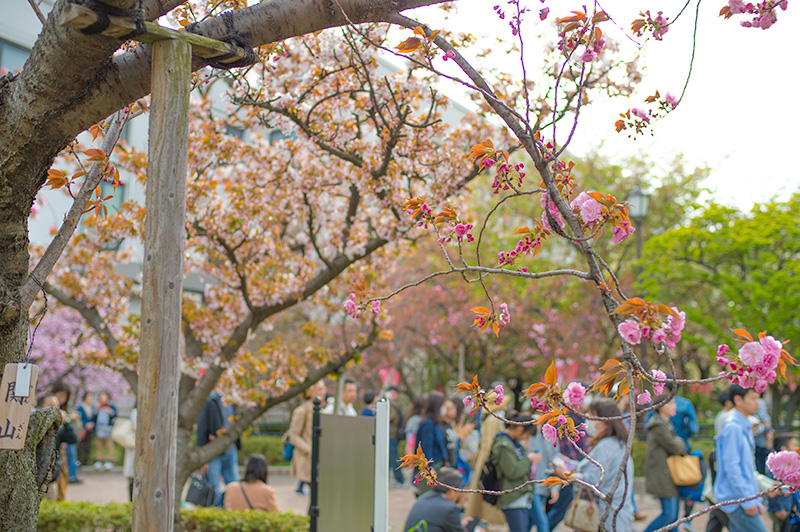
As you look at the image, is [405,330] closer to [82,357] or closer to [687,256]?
[687,256]

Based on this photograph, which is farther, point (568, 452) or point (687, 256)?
point (687, 256)

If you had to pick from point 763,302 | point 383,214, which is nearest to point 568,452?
point 383,214

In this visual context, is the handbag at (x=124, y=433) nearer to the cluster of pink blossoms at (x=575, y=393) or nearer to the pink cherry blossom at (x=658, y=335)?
the cluster of pink blossoms at (x=575, y=393)

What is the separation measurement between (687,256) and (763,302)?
194 cm

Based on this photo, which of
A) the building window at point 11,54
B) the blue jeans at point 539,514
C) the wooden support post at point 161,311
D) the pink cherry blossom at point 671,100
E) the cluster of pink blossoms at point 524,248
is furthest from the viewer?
the building window at point 11,54

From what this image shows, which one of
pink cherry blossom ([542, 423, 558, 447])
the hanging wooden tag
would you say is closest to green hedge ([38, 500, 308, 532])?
the hanging wooden tag

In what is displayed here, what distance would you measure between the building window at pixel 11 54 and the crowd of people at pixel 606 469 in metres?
13.8

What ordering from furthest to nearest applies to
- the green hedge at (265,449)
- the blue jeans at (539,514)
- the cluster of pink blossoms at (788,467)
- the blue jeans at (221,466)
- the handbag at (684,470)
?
the green hedge at (265,449) < the blue jeans at (221,466) < the blue jeans at (539,514) < the handbag at (684,470) < the cluster of pink blossoms at (788,467)

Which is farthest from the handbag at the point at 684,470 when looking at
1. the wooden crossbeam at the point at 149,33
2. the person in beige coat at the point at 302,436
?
the wooden crossbeam at the point at 149,33

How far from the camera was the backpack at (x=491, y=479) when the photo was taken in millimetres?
6912

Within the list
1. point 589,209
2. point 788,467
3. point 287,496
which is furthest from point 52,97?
point 287,496

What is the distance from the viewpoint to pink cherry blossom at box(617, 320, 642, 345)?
216cm

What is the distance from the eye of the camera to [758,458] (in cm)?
833

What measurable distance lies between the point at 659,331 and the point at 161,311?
5.82 ft
